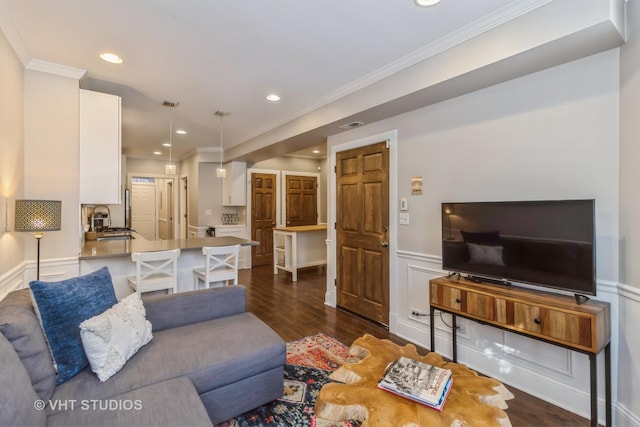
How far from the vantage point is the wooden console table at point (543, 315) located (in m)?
1.75

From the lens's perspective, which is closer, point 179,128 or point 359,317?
point 359,317

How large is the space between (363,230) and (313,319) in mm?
1233

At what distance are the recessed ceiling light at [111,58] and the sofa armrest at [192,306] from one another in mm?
2037

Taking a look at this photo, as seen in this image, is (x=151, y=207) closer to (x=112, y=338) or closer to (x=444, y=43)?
(x=112, y=338)

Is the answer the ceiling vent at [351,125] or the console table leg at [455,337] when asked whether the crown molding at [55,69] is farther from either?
the console table leg at [455,337]

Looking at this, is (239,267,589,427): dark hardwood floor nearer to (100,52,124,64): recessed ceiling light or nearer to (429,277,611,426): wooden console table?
(429,277,611,426): wooden console table

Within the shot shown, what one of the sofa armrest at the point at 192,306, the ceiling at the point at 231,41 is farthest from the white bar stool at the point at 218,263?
the ceiling at the point at 231,41

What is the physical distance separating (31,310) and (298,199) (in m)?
6.05

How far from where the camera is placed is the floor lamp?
221cm

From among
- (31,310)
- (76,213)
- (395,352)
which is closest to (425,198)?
(395,352)

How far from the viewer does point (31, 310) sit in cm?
164

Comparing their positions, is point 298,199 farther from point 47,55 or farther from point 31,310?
point 31,310

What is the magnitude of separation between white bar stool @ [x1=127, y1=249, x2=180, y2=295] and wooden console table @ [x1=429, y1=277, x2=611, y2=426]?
2.60 metres


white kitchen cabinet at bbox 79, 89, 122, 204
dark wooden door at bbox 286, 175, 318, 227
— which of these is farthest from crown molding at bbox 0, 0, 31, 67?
dark wooden door at bbox 286, 175, 318, 227
